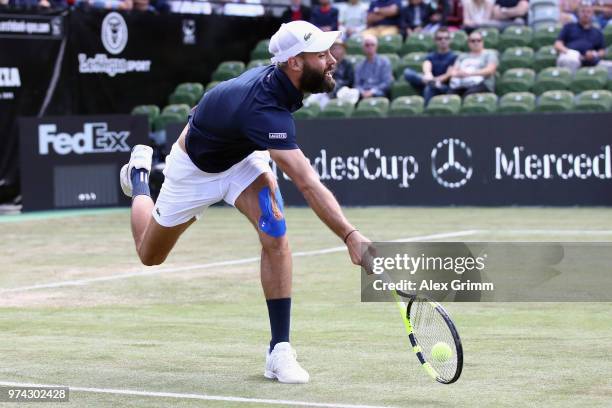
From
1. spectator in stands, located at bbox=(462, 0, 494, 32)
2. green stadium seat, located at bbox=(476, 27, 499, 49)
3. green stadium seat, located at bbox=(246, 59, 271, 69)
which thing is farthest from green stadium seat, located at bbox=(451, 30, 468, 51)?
green stadium seat, located at bbox=(246, 59, 271, 69)

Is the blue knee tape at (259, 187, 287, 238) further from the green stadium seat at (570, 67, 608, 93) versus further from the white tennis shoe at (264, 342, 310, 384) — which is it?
the green stadium seat at (570, 67, 608, 93)

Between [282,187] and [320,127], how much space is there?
1.18m

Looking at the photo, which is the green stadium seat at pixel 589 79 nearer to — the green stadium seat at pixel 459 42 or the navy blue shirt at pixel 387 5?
the green stadium seat at pixel 459 42

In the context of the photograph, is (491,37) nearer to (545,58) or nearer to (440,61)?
(545,58)

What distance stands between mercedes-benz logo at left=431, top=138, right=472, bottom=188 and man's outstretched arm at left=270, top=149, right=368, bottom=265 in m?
12.6

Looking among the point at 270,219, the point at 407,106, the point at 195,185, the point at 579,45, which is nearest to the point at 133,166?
the point at 195,185

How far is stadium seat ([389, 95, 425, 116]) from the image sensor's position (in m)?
19.8

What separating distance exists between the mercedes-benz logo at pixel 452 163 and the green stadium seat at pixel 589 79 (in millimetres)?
2109

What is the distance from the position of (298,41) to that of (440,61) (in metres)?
13.9

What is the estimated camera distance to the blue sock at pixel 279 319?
276 inches

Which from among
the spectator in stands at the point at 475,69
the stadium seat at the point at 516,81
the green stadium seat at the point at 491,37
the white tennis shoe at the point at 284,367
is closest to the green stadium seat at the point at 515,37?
the green stadium seat at the point at 491,37

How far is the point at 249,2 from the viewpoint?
24641mm

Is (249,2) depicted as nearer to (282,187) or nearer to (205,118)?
(282,187)

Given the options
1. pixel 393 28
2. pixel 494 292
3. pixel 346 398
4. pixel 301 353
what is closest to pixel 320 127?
pixel 393 28
